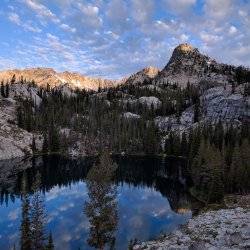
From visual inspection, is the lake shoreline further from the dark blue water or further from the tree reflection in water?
the dark blue water

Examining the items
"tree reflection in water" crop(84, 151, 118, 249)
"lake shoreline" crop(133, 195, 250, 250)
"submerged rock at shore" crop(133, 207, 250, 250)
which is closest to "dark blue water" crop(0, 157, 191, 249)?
"tree reflection in water" crop(84, 151, 118, 249)

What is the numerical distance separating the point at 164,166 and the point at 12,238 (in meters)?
113

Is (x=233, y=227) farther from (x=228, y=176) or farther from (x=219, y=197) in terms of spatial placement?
(x=228, y=176)

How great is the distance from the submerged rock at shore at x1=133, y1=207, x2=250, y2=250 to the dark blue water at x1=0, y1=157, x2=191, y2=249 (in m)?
10.1

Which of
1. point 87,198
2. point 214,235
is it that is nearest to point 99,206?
point 214,235

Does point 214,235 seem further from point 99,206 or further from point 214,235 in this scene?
point 99,206

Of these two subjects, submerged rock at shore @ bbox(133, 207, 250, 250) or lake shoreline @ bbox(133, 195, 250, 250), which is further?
lake shoreline @ bbox(133, 195, 250, 250)

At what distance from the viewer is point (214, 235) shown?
5388cm

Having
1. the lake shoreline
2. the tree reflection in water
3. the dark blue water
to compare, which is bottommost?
the dark blue water

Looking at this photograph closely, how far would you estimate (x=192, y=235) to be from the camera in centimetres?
5734

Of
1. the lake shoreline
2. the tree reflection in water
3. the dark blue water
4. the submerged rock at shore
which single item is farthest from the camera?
the dark blue water

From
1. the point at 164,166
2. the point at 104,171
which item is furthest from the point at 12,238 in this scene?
the point at 164,166

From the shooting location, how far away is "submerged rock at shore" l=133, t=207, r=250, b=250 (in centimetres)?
4724

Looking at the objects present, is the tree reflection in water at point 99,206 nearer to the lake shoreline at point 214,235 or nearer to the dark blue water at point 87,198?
the lake shoreline at point 214,235
